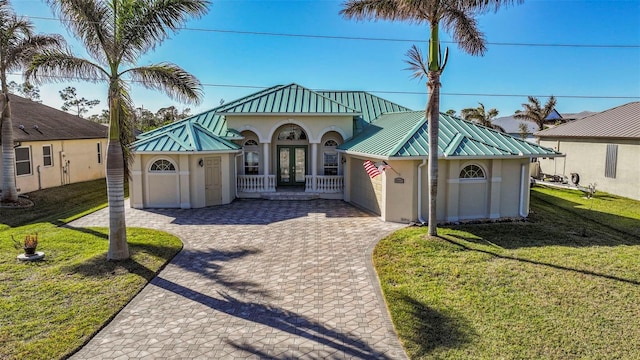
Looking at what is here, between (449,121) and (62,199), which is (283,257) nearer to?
(449,121)

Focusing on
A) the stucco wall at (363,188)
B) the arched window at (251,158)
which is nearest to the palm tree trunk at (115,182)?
A: the stucco wall at (363,188)

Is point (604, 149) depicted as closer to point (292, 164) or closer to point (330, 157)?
point (330, 157)

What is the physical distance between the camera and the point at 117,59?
35.9ft

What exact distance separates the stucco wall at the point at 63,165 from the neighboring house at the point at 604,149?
1282 inches

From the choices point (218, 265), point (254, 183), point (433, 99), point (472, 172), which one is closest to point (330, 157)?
point (254, 183)

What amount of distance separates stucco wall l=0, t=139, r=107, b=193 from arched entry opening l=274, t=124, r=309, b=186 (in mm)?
13341

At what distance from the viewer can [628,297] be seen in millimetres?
9289

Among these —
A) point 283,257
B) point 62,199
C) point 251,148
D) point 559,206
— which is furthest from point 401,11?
point 62,199

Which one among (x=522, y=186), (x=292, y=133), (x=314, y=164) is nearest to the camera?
(x=522, y=186)

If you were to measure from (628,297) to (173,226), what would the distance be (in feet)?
46.1

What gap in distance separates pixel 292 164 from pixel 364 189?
6.12 m

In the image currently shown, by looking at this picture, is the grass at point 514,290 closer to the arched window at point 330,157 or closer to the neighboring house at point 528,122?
the arched window at point 330,157

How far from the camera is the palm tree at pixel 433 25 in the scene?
40.2 feet

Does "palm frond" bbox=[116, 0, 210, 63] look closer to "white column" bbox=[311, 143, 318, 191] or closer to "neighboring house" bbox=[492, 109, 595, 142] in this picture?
"white column" bbox=[311, 143, 318, 191]
